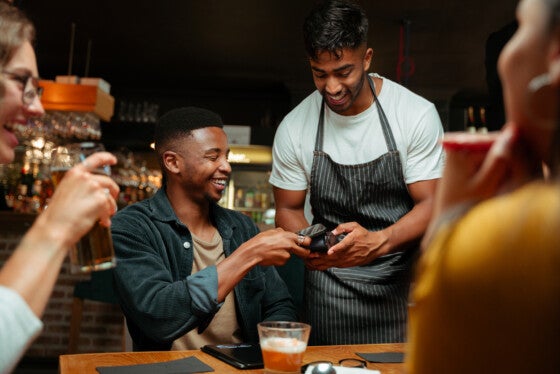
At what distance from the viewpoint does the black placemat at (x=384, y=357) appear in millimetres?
1570

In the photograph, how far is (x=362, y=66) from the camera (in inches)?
91.4

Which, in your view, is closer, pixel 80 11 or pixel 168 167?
pixel 168 167

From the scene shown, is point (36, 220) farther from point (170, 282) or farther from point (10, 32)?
point (170, 282)

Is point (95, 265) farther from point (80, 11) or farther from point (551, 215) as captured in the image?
point (80, 11)

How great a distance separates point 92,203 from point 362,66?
1484 millimetres

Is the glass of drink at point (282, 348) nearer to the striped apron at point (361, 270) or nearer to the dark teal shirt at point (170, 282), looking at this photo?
the dark teal shirt at point (170, 282)

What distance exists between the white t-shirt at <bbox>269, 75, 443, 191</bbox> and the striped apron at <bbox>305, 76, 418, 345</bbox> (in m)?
0.03

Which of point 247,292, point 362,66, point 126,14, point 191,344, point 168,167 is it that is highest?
point 126,14

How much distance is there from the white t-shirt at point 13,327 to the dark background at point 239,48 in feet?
12.4

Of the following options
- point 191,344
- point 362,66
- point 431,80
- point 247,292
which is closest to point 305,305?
point 247,292

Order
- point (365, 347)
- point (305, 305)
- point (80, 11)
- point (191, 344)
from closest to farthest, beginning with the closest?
point (365, 347) < point (191, 344) < point (305, 305) < point (80, 11)

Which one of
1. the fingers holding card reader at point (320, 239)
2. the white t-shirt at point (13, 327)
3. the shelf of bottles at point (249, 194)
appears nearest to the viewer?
the white t-shirt at point (13, 327)

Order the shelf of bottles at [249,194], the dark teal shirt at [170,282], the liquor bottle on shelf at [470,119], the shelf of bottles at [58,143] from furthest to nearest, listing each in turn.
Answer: the liquor bottle on shelf at [470,119] → the shelf of bottles at [249,194] → the shelf of bottles at [58,143] → the dark teal shirt at [170,282]

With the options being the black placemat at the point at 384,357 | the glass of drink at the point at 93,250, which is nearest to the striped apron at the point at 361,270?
the black placemat at the point at 384,357
